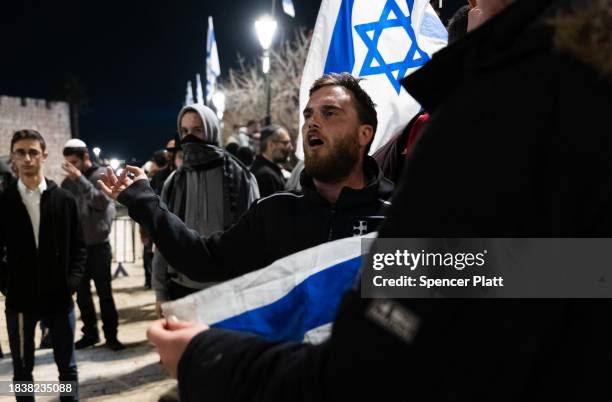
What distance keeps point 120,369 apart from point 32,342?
141 cm

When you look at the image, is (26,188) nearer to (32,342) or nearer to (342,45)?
(32,342)

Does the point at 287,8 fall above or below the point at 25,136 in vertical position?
above

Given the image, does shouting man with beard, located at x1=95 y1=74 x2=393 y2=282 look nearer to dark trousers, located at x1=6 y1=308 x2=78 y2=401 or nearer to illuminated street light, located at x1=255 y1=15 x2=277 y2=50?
dark trousers, located at x1=6 y1=308 x2=78 y2=401

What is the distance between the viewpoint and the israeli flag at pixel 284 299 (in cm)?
121

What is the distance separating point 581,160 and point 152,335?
86 cm

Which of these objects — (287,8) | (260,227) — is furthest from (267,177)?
(287,8)

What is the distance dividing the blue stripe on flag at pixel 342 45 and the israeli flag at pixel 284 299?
8.60ft

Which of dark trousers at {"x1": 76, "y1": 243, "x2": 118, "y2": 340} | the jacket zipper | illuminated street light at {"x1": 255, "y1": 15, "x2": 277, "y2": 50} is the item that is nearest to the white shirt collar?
dark trousers at {"x1": 76, "y1": 243, "x2": 118, "y2": 340}

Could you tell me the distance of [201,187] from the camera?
4.71 m

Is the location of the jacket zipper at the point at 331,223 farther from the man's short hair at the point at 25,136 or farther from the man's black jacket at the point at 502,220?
the man's short hair at the point at 25,136

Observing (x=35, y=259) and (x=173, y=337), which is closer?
(x=173, y=337)

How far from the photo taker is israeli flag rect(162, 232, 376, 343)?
1.21m

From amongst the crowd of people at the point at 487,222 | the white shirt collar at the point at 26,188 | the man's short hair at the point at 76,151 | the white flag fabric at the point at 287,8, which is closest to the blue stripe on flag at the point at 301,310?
the crowd of people at the point at 487,222

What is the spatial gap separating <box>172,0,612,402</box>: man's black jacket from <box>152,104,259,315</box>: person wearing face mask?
3.84m
